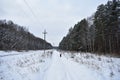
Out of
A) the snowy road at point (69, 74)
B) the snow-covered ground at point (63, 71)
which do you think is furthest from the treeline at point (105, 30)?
the snowy road at point (69, 74)

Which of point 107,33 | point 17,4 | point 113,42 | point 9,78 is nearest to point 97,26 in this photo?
point 107,33

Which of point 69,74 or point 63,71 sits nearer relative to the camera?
point 69,74

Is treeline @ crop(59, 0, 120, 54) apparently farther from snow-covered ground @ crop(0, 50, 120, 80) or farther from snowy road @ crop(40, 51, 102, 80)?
snowy road @ crop(40, 51, 102, 80)

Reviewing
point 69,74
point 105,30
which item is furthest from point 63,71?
point 105,30

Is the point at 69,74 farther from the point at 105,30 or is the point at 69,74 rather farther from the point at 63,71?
the point at 105,30

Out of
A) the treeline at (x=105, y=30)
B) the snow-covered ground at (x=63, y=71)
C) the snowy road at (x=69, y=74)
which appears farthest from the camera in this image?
Result: the treeline at (x=105, y=30)

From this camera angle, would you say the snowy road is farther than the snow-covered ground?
No

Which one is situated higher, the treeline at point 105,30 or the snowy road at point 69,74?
the treeline at point 105,30

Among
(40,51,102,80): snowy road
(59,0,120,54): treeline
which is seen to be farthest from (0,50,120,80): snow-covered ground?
(59,0,120,54): treeline

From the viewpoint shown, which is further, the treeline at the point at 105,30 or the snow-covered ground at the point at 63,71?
the treeline at the point at 105,30

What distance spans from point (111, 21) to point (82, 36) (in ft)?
61.0

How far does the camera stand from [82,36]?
5397 cm

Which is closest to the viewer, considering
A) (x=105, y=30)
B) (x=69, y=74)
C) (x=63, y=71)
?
(x=69, y=74)

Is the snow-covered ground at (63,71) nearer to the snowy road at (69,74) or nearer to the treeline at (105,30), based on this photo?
the snowy road at (69,74)
